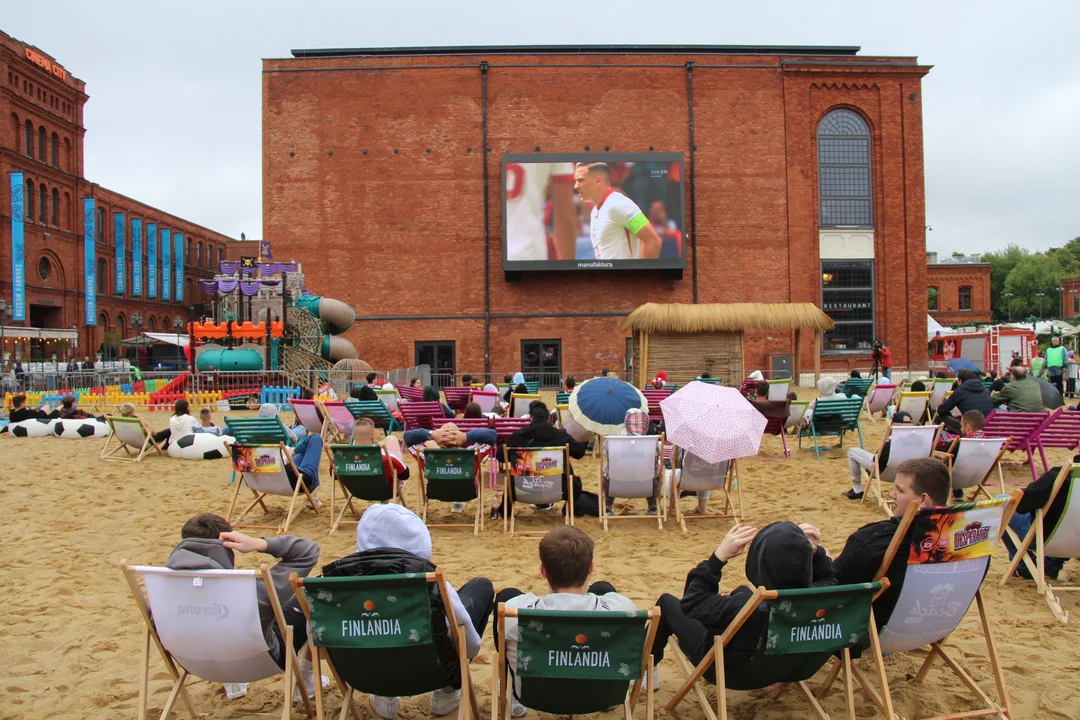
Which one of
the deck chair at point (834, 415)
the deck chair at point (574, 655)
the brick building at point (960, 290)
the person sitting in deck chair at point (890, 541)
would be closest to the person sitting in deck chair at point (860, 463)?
the deck chair at point (834, 415)

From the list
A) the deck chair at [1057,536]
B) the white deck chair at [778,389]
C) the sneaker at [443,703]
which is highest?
the white deck chair at [778,389]

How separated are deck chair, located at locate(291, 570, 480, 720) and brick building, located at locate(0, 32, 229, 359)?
1752 inches

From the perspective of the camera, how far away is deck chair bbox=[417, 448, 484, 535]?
6.84 metres

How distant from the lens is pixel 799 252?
30.2 metres

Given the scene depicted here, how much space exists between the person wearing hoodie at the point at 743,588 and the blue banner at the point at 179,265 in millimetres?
63388

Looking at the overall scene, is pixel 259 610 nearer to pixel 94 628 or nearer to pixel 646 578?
pixel 94 628

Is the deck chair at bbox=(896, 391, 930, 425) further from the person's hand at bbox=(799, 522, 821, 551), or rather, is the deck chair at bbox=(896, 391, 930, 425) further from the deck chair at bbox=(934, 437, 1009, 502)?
the person's hand at bbox=(799, 522, 821, 551)

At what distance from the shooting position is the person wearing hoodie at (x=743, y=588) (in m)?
3.16

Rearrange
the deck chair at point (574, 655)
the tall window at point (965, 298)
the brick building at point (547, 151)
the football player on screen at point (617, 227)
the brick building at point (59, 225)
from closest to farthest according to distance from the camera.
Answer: the deck chair at point (574, 655)
the football player on screen at point (617, 227)
the brick building at point (547, 151)
the brick building at point (59, 225)
the tall window at point (965, 298)

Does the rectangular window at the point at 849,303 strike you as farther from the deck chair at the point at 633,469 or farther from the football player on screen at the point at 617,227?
the deck chair at the point at 633,469

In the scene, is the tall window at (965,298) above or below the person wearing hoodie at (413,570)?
above

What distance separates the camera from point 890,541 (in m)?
3.40

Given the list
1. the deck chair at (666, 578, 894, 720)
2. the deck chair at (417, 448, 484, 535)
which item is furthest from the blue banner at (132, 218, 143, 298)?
the deck chair at (666, 578, 894, 720)

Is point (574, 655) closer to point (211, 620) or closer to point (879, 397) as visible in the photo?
point (211, 620)
